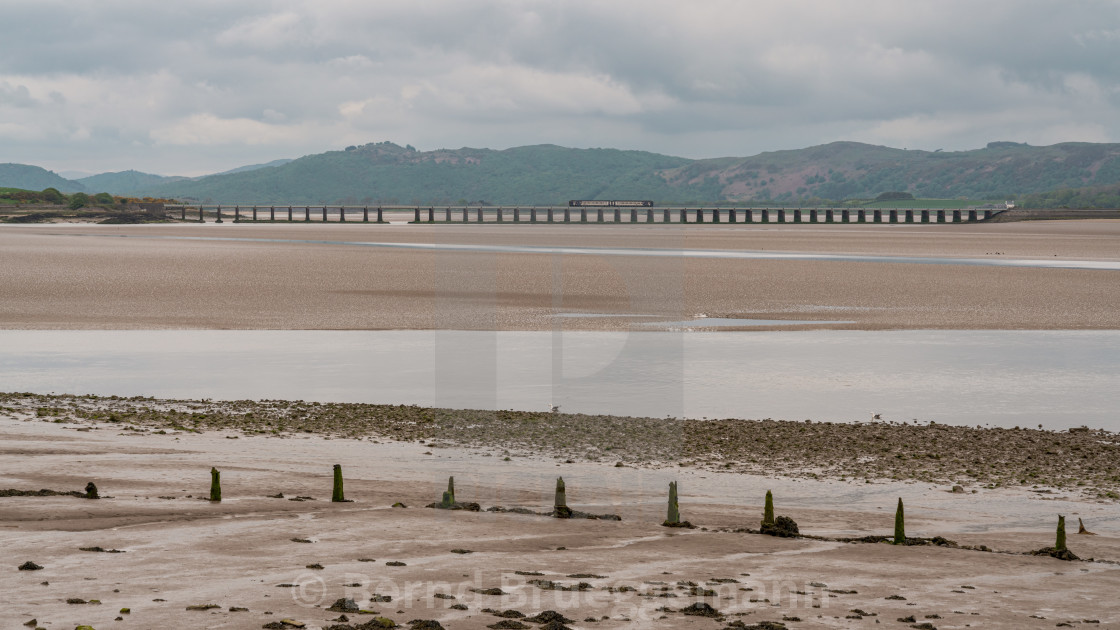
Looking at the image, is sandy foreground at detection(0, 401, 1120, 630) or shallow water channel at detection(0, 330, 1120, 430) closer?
sandy foreground at detection(0, 401, 1120, 630)

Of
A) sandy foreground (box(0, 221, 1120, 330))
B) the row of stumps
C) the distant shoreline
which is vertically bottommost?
the distant shoreline

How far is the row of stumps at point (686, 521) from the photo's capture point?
8879mm

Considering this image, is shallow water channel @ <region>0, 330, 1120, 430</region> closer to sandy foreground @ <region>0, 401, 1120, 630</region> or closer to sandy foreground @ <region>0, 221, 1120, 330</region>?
sandy foreground @ <region>0, 221, 1120, 330</region>

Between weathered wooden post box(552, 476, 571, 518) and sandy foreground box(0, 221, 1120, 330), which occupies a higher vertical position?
sandy foreground box(0, 221, 1120, 330)

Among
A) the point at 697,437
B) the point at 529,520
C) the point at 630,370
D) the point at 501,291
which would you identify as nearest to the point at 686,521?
the point at 529,520

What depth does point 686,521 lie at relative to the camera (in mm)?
9812

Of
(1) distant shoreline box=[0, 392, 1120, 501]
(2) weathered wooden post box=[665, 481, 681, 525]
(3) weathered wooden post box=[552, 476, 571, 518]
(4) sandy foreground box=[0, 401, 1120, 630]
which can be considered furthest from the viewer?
(1) distant shoreline box=[0, 392, 1120, 501]

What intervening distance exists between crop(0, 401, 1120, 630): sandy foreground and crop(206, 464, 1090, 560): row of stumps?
15 centimetres

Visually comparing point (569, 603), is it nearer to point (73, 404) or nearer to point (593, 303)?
point (73, 404)

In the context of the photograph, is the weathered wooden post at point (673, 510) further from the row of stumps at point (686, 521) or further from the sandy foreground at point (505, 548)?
the sandy foreground at point (505, 548)

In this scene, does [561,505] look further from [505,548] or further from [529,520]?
[505,548]

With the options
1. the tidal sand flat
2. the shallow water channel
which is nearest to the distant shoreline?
the tidal sand flat

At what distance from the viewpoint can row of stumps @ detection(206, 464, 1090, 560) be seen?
8.88 meters

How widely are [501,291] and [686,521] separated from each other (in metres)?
27.1
